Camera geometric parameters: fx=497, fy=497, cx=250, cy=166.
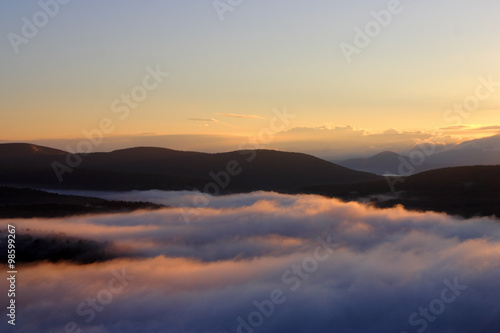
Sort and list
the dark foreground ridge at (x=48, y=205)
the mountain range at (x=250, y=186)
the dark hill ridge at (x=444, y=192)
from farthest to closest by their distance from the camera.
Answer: the dark hill ridge at (x=444, y=192) < the mountain range at (x=250, y=186) < the dark foreground ridge at (x=48, y=205)

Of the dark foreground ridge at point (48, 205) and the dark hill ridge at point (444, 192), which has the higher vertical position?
the dark hill ridge at point (444, 192)

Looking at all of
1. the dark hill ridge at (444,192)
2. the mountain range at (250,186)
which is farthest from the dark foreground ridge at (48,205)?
the dark hill ridge at (444,192)

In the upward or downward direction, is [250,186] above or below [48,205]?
below

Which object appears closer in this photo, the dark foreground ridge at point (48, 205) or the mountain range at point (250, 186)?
the dark foreground ridge at point (48, 205)

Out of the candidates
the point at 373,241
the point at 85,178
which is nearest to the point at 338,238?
the point at 373,241

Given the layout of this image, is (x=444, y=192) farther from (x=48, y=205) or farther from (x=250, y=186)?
(x=250, y=186)

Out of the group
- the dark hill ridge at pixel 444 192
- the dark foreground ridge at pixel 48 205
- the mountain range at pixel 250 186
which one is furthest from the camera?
the dark hill ridge at pixel 444 192

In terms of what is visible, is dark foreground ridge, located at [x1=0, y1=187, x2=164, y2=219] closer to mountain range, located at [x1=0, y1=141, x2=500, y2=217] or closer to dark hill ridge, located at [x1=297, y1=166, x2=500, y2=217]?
mountain range, located at [x1=0, y1=141, x2=500, y2=217]

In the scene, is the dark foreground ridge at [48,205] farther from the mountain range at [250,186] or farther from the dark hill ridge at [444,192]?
the dark hill ridge at [444,192]

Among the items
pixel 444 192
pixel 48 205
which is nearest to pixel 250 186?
pixel 444 192

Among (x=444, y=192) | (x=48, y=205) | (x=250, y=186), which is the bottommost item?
(x=250, y=186)

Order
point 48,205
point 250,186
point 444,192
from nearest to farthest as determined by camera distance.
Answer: point 48,205
point 444,192
point 250,186
